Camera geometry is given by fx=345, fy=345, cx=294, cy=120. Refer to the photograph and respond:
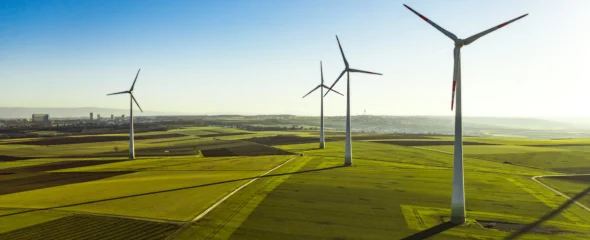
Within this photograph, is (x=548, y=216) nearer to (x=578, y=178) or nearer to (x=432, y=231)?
(x=432, y=231)

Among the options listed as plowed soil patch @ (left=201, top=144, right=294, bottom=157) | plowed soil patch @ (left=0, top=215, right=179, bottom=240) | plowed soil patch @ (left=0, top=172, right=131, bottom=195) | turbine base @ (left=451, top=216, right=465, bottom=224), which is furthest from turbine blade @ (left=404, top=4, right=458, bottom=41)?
plowed soil patch @ (left=201, top=144, right=294, bottom=157)

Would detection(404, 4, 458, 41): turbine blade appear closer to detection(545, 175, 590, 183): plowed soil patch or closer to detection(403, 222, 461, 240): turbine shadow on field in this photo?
detection(403, 222, 461, 240): turbine shadow on field

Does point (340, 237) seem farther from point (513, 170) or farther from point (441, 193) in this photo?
point (513, 170)

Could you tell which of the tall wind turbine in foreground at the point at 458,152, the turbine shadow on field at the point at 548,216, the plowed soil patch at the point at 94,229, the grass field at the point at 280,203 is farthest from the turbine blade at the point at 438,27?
the plowed soil patch at the point at 94,229

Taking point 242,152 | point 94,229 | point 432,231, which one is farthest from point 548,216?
point 242,152

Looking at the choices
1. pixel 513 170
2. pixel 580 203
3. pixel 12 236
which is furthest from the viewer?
pixel 513 170

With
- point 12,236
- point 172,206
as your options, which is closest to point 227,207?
point 172,206
